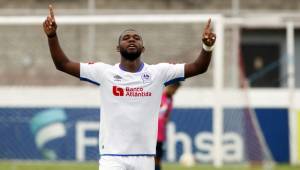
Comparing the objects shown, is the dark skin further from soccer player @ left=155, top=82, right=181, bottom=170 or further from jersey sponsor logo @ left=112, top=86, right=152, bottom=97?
soccer player @ left=155, top=82, right=181, bottom=170

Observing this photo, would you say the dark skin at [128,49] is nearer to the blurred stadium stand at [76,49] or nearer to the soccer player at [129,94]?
the soccer player at [129,94]

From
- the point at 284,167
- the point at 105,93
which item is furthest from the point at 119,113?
the point at 284,167

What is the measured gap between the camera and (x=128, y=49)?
8227 mm

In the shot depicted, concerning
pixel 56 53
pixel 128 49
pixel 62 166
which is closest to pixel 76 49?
pixel 62 166

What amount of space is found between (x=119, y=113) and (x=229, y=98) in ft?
42.1

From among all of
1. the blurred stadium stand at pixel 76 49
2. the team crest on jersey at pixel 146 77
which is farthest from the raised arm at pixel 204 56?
the blurred stadium stand at pixel 76 49

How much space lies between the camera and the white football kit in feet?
27.2

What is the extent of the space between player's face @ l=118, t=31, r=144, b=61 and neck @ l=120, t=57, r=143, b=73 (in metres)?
0.09

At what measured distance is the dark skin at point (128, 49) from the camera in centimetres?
810

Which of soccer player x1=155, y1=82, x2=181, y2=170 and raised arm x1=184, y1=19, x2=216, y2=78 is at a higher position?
raised arm x1=184, y1=19, x2=216, y2=78

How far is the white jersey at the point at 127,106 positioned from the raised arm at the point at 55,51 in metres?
0.08

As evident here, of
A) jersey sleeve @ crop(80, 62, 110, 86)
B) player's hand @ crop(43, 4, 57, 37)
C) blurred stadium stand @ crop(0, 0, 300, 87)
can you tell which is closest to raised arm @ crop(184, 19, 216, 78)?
jersey sleeve @ crop(80, 62, 110, 86)

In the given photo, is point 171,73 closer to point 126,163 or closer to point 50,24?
point 126,163

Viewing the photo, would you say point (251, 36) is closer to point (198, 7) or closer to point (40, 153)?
point (198, 7)
